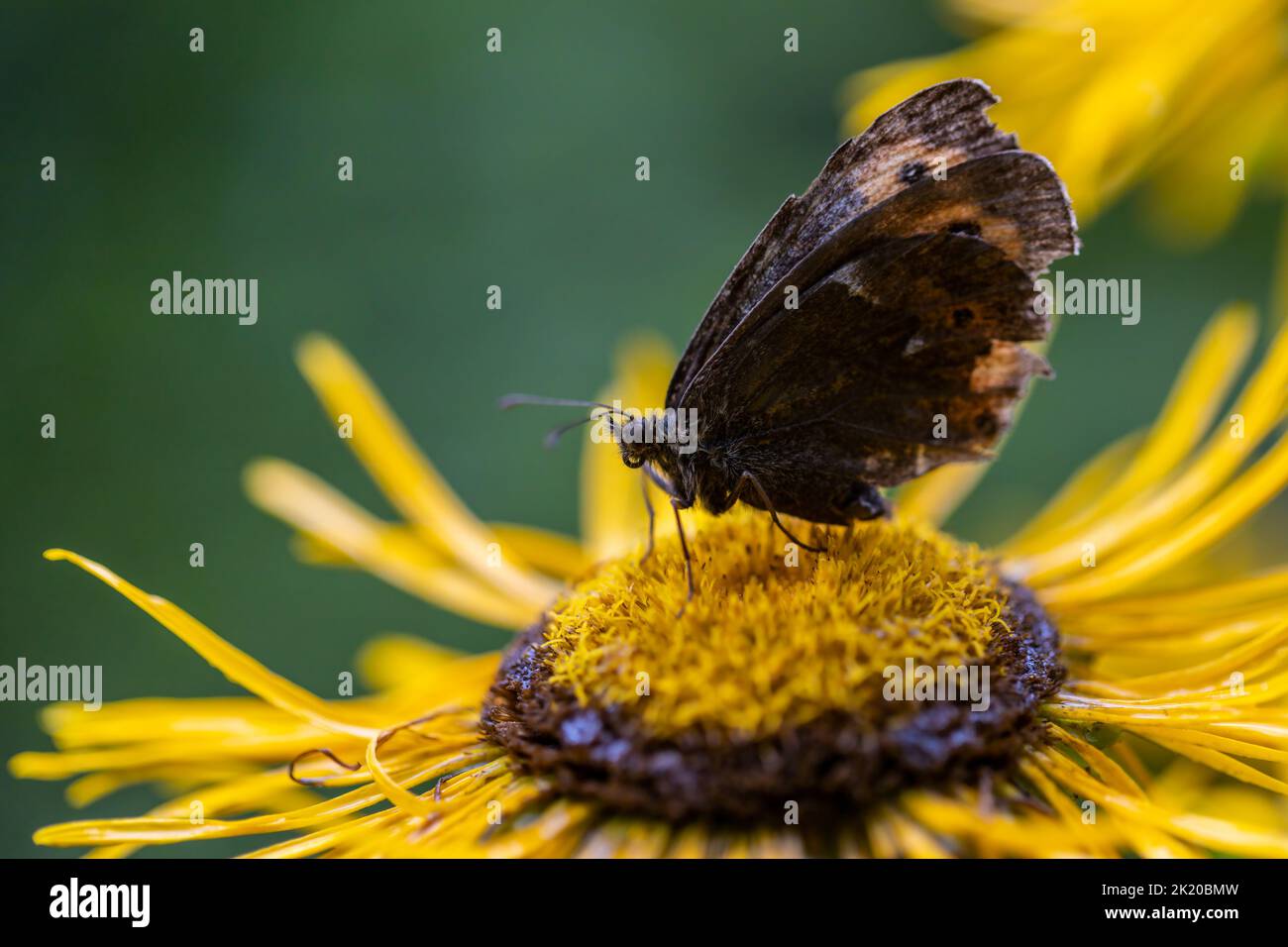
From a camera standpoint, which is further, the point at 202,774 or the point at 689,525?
the point at 689,525

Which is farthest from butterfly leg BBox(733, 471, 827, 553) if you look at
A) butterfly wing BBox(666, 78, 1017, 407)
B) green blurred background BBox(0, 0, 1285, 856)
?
green blurred background BBox(0, 0, 1285, 856)

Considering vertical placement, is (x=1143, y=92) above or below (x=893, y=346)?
above

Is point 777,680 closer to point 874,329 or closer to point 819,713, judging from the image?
point 819,713

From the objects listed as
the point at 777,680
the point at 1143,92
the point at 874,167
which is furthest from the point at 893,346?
the point at 1143,92
